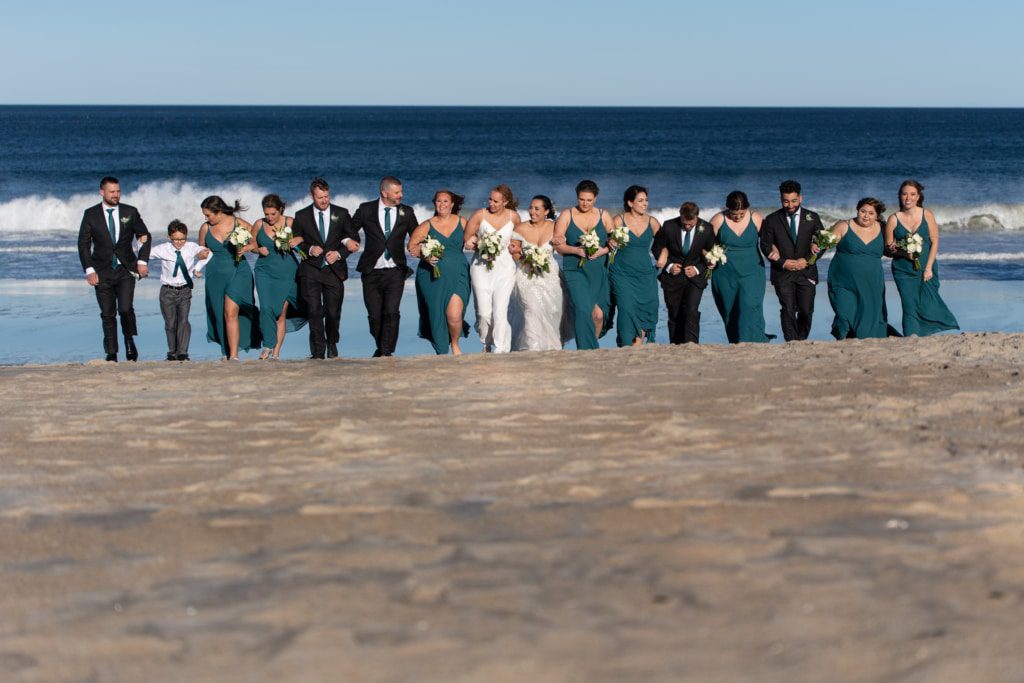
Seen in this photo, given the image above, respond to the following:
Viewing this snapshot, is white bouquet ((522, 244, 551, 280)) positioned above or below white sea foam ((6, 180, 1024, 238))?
below

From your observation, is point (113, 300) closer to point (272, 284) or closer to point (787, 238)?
point (272, 284)

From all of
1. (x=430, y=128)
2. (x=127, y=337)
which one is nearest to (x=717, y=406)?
(x=127, y=337)

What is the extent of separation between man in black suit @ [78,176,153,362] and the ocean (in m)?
1.32

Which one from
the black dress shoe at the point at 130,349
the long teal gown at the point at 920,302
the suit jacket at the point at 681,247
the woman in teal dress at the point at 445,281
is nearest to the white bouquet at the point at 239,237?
the black dress shoe at the point at 130,349

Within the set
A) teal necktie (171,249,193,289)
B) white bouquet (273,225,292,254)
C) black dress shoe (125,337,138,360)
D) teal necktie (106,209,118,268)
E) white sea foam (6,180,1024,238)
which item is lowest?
black dress shoe (125,337,138,360)

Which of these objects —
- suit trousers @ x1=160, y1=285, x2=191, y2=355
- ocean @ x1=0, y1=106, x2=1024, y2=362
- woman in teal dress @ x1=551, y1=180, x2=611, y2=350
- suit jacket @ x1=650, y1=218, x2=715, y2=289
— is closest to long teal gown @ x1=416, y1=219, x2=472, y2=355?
woman in teal dress @ x1=551, y1=180, x2=611, y2=350

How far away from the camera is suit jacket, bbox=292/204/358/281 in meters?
11.2

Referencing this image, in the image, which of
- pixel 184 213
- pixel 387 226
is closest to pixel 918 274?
pixel 387 226

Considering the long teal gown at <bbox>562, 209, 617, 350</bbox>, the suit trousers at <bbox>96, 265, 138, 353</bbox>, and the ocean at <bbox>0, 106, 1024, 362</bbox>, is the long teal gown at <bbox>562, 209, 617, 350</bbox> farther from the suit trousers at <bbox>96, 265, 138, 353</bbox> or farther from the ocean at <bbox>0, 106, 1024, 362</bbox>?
the suit trousers at <bbox>96, 265, 138, 353</bbox>

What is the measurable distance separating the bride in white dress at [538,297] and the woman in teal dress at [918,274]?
9.55ft

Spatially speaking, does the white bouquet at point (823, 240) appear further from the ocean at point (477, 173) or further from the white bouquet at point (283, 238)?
the white bouquet at point (283, 238)

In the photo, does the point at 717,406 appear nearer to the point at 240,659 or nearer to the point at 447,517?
the point at 447,517

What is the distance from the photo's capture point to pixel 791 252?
11.3 meters

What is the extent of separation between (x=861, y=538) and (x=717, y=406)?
2.58 m
